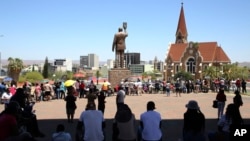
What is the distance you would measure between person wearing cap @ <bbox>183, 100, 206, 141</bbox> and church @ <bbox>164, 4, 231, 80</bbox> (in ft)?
246

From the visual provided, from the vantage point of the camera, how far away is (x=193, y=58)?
8544 centimetres

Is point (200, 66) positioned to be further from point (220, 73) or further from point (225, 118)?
point (225, 118)

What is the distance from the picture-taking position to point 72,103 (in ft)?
45.6

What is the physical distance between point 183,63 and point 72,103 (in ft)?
244

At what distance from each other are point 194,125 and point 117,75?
23346 millimetres

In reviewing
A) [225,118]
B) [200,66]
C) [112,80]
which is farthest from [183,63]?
[225,118]

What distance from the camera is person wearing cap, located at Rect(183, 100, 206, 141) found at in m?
6.24

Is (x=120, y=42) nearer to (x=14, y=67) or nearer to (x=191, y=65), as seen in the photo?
(x=14, y=67)

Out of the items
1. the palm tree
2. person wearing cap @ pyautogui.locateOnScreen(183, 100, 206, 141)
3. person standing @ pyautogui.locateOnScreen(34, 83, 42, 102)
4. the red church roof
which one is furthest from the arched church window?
person wearing cap @ pyautogui.locateOnScreen(183, 100, 206, 141)

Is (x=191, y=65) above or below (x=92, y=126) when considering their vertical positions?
above

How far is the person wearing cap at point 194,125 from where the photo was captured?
6244mm

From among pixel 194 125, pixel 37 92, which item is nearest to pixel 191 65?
pixel 37 92

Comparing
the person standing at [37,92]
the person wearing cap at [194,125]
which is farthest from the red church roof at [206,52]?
the person wearing cap at [194,125]

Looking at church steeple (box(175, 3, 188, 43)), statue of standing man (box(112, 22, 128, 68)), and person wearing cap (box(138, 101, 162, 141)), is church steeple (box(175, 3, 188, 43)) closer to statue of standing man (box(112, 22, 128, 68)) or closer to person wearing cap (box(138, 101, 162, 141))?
statue of standing man (box(112, 22, 128, 68))
